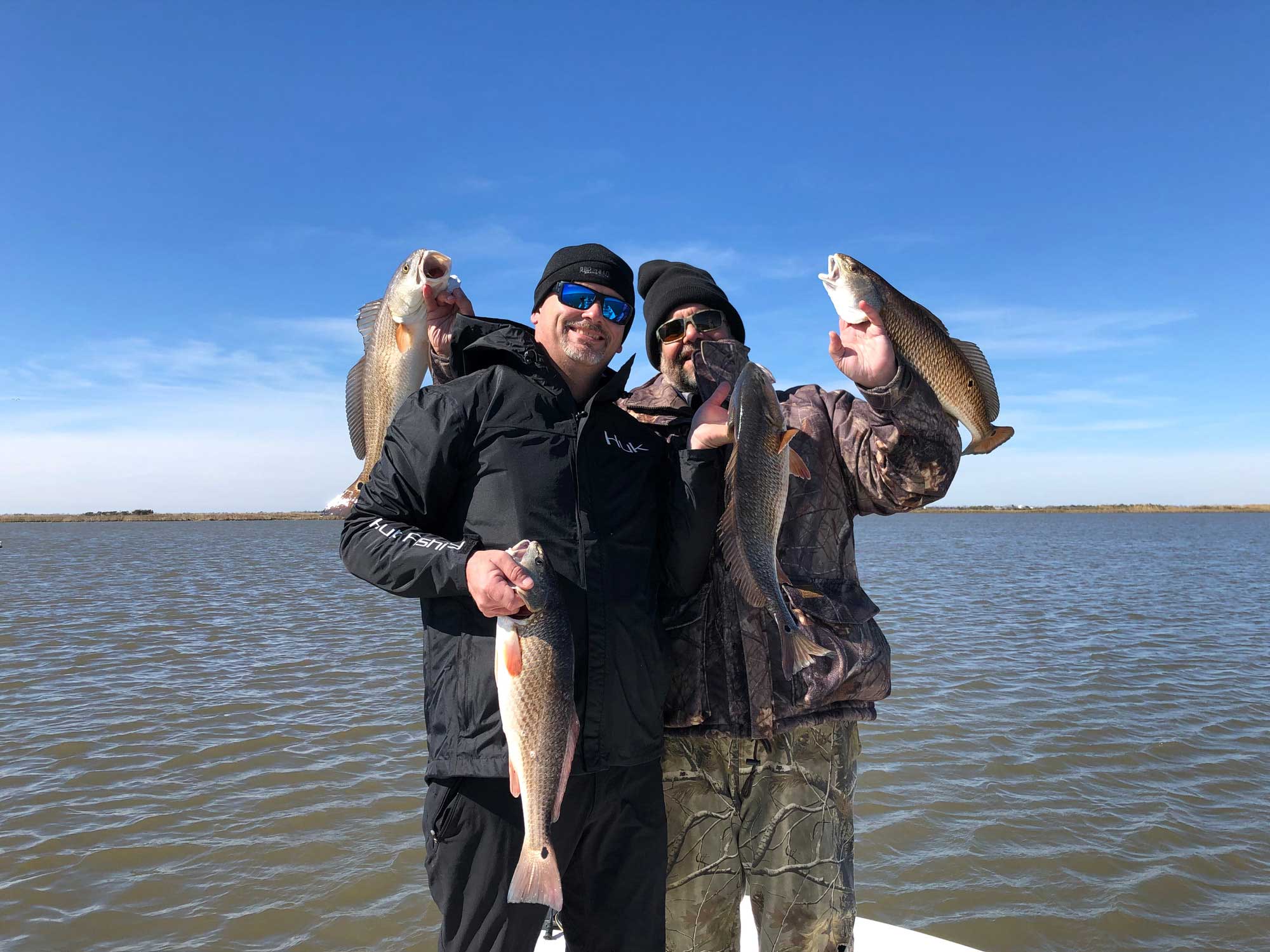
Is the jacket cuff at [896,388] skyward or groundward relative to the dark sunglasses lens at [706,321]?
groundward

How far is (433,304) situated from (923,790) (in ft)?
23.3

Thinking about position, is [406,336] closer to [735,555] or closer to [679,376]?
[679,376]

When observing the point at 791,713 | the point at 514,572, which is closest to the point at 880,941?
the point at 791,713

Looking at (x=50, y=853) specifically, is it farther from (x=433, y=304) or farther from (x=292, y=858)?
(x=433, y=304)

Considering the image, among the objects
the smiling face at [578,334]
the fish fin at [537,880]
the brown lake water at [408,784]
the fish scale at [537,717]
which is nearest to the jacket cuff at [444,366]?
the smiling face at [578,334]

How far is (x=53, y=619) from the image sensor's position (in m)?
16.8

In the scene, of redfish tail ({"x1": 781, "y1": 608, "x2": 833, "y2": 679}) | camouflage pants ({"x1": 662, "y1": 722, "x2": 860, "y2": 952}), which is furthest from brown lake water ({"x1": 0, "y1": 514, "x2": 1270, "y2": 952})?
redfish tail ({"x1": 781, "y1": 608, "x2": 833, "y2": 679})

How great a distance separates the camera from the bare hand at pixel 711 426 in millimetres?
3170

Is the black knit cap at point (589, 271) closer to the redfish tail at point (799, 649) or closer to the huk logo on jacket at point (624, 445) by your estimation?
the huk logo on jacket at point (624, 445)

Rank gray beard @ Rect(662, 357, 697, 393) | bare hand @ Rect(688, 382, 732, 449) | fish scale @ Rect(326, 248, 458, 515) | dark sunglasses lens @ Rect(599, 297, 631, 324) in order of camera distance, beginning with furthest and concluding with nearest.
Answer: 1. gray beard @ Rect(662, 357, 697, 393)
2. fish scale @ Rect(326, 248, 458, 515)
3. dark sunglasses lens @ Rect(599, 297, 631, 324)
4. bare hand @ Rect(688, 382, 732, 449)

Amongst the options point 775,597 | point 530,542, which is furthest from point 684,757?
point 530,542

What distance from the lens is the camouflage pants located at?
3104mm

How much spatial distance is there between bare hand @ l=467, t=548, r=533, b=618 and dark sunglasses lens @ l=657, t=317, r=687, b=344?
1788mm

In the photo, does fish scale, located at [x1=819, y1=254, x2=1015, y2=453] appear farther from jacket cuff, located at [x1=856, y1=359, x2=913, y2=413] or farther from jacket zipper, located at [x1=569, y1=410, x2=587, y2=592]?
jacket zipper, located at [x1=569, y1=410, x2=587, y2=592]
